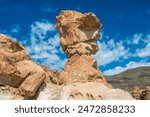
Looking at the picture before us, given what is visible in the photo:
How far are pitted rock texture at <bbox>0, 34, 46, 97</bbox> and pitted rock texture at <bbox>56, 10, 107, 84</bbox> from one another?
116 inches

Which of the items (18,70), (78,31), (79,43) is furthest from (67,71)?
(18,70)

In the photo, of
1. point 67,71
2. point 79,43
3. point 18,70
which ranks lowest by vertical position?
point 18,70

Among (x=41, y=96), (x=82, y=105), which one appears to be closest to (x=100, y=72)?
(x=41, y=96)

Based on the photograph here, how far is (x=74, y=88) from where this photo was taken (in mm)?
25359

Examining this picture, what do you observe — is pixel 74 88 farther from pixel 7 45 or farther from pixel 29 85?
pixel 7 45

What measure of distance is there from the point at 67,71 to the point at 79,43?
2354mm

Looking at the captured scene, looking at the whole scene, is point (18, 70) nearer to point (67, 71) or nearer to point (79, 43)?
point (67, 71)

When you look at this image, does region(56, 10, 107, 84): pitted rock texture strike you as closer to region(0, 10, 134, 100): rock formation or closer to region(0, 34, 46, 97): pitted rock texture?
region(0, 10, 134, 100): rock formation

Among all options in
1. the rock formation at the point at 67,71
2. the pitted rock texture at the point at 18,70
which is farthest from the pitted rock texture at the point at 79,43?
the pitted rock texture at the point at 18,70

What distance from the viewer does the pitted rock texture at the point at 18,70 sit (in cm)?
2369

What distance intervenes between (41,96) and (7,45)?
385cm

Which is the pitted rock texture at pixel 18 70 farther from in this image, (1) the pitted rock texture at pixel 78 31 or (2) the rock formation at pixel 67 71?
(1) the pitted rock texture at pixel 78 31

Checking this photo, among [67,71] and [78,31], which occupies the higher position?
[78,31]

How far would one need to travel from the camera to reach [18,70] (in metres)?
24.2
